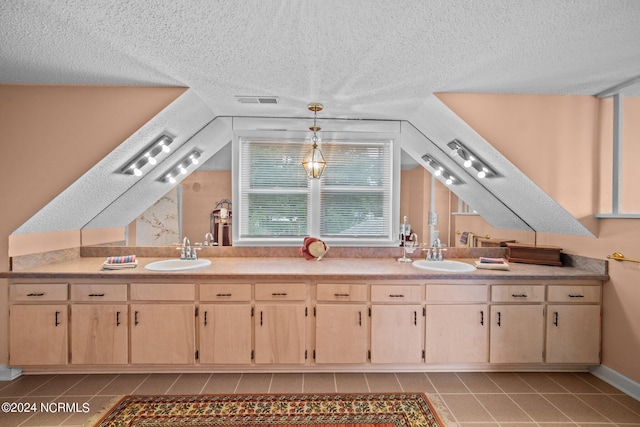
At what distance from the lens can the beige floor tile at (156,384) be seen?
7.70ft

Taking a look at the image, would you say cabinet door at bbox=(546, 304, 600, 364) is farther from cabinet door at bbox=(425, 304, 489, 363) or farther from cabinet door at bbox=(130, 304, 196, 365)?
cabinet door at bbox=(130, 304, 196, 365)

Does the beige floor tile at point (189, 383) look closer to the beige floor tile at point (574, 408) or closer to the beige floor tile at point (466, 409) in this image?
the beige floor tile at point (466, 409)

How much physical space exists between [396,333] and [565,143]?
208 cm

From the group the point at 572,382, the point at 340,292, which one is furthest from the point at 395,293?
the point at 572,382

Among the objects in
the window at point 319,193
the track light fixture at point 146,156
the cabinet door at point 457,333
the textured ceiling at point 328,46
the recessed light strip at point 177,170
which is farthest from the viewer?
the window at point 319,193

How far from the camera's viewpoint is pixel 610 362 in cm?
252

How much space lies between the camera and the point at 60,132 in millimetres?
2451

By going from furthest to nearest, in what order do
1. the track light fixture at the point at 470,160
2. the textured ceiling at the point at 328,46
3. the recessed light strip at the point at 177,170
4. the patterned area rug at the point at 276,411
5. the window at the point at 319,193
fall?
the window at the point at 319,193, the recessed light strip at the point at 177,170, the track light fixture at the point at 470,160, the patterned area rug at the point at 276,411, the textured ceiling at the point at 328,46

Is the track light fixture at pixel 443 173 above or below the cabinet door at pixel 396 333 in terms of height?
above

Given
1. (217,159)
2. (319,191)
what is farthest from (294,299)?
(217,159)

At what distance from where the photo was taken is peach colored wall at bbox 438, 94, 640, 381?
2533mm

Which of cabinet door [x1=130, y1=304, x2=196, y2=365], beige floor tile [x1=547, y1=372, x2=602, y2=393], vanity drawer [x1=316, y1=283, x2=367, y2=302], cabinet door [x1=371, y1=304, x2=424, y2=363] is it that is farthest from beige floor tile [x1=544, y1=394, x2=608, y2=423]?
cabinet door [x1=130, y1=304, x2=196, y2=365]

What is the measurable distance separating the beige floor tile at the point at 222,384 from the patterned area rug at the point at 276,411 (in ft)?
0.26

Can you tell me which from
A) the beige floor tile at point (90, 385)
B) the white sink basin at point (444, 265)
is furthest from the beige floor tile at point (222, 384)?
the white sink basin at point (444, 265)
